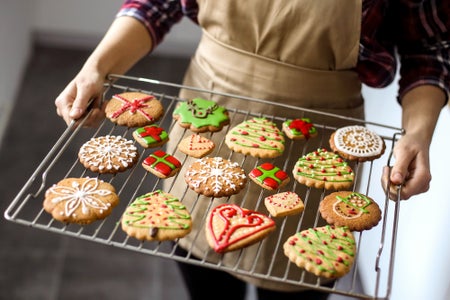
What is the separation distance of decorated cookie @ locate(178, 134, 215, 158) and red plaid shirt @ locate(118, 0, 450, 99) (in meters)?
0.29

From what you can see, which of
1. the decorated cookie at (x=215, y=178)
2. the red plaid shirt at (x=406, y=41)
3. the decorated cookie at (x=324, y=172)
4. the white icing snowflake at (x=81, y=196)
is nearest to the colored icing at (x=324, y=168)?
the decorated cookie at (x=324, y=172)

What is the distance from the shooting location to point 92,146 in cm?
101

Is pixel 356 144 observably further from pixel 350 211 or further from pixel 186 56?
pixel 186 56

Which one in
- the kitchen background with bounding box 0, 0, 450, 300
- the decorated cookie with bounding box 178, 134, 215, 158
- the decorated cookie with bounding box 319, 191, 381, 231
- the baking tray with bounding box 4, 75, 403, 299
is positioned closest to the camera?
the baking tray with bounding box 4, 75, 403, 299

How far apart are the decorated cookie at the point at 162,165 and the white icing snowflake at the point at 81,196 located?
0.10 m

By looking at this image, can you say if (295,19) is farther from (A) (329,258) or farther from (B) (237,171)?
(A) (329,258)

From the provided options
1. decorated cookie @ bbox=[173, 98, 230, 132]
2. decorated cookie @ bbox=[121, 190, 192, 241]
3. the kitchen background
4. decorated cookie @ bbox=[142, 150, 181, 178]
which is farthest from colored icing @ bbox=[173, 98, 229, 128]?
the kitchen background

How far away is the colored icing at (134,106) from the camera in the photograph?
3.59ft

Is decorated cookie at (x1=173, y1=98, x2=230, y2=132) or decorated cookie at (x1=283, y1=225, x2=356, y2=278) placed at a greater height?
decorated cookie at (x1=173, y1=98, x2=230, y2=132)

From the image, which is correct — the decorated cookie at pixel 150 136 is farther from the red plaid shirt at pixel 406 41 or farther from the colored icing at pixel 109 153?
the red plaid shirt at pixel 406 41

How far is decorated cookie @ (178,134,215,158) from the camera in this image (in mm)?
1045

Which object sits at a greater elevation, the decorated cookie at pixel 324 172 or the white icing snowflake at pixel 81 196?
the decorated cookie at pixel 324 172

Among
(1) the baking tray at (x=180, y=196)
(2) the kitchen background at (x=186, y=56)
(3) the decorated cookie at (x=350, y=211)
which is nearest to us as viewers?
(1) the baking tray at (x=180, y=196)

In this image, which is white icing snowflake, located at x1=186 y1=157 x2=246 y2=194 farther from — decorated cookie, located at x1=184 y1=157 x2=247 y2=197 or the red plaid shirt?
the red plaid shirt
